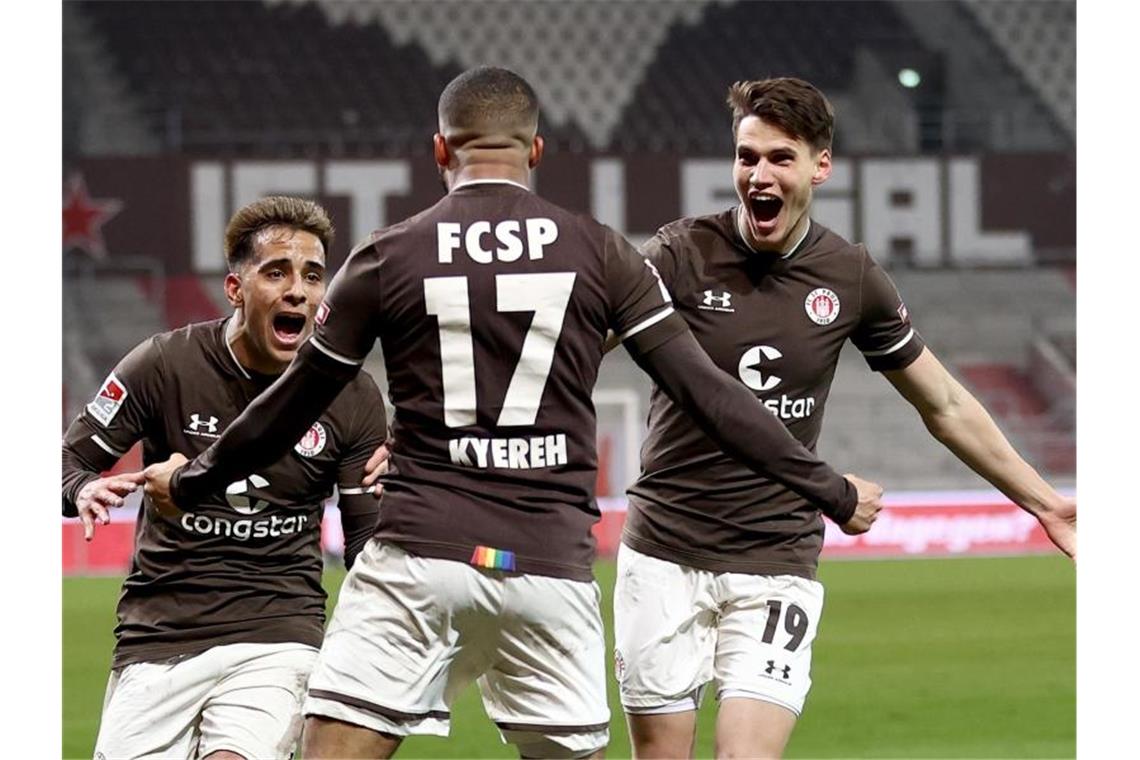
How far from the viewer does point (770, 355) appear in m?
4.75

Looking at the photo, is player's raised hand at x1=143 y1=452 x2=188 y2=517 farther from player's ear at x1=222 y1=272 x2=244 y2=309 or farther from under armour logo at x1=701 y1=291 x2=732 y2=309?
under armour logo at x1=701 y1=291 x2=732 y2=309

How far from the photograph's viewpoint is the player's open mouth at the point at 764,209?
4.71 m

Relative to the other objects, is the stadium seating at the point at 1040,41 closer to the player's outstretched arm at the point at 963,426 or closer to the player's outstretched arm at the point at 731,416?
the player's outstretched arm at the point at 963,426

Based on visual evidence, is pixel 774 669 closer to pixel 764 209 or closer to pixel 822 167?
pixel 764 209

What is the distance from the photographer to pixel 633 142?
2644 centimetres

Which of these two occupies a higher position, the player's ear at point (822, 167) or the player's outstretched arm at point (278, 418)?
A: the player's ear at point (822, 167)

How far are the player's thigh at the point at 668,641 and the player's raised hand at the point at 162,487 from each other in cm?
141

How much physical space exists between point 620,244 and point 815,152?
1348mm

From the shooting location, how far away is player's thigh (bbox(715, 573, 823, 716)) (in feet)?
15.0

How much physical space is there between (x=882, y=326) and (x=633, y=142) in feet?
71.6

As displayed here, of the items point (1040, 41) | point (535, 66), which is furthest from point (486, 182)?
point (1040, 41)

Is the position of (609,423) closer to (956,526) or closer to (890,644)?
(956,526)

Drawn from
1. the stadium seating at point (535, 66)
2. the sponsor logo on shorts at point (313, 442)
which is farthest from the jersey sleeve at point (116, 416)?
the stadium seating at point (535, 66)

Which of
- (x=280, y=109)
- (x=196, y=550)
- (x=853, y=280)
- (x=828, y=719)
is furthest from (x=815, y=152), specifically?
(x=280, y=109)
